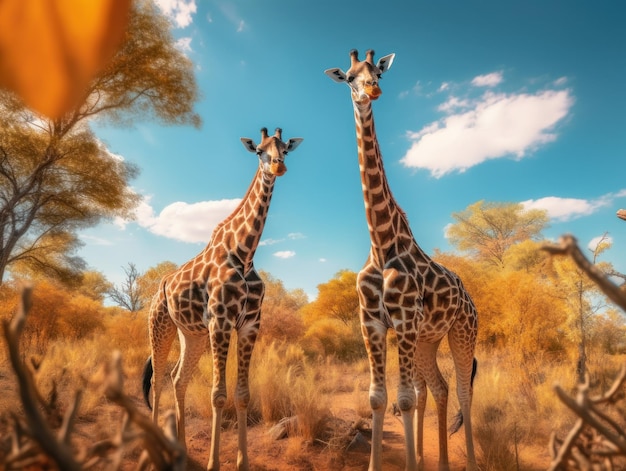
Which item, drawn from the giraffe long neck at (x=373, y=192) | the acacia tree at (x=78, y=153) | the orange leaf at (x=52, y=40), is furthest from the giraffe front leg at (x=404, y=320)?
the acacia tree at (x=78, y=153)

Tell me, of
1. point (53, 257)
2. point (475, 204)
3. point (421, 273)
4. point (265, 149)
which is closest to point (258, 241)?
point (265, 149)

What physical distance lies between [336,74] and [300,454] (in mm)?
4116

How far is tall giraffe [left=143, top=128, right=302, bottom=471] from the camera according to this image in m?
3.78

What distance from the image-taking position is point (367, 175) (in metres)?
3.64

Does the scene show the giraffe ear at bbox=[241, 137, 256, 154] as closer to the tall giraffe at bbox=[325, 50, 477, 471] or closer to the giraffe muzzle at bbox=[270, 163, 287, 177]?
the giraffe muzzle at bbox=[270, 163, 287, 177]

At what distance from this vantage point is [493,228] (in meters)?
25.6

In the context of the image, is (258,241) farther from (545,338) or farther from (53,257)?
(53,257)

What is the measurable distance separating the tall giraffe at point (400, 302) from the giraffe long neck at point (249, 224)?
48.8 inches

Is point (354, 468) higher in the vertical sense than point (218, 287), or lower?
lower

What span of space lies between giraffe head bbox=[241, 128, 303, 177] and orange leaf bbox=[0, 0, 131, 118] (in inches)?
107

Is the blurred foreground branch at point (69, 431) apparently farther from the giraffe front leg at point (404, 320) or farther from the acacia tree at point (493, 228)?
the acacia tree at point (493, 228)

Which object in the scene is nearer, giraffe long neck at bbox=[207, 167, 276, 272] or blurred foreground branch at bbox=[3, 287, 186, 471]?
blurred foreground branch at bbox=[3, 287, 186, 471]

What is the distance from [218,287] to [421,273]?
78.9 inches

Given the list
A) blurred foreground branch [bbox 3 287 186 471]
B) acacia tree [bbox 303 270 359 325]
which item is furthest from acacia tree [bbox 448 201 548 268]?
blurred foreground branch [bbox 3 287 186 471]
